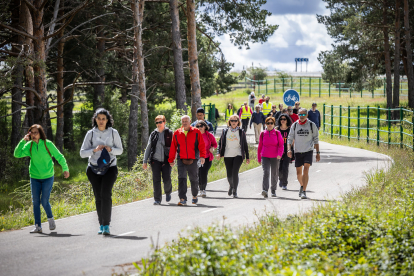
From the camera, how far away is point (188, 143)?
416 inches

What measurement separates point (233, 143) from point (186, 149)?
145 centimetres

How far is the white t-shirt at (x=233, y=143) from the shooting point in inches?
453

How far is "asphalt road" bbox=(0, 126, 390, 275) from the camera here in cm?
648

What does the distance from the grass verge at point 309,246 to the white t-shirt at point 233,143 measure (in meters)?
Result: 3.32

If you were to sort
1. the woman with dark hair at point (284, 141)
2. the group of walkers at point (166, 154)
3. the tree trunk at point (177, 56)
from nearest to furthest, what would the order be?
the group of walkers at point (166, 154) → the woman with dark hair at point (284, 141) → the tree trunk at point (177, 56)

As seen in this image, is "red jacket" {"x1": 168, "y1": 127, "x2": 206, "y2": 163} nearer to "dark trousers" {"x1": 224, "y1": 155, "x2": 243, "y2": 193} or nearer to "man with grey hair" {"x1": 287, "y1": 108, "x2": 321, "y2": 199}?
"dark trousers" {"x1": 224, "y1": 155, "x2": 243, "y2": 193}

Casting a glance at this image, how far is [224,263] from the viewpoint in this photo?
15.9 ft

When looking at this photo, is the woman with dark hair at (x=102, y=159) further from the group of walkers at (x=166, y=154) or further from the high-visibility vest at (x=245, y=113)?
the high-visibility vest at (x=245, y=113)

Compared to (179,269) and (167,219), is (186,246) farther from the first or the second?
(167,219)

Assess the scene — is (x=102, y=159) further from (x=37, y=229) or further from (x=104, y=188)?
(x=37, y=229)

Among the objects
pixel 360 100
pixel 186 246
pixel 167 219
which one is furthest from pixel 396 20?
pixel 186 246

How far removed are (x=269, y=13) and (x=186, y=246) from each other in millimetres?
21224

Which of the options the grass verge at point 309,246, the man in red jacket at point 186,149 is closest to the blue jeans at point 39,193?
the man in red jacket at point 186,149

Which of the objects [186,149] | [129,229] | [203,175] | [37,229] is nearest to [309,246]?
[129,229]
